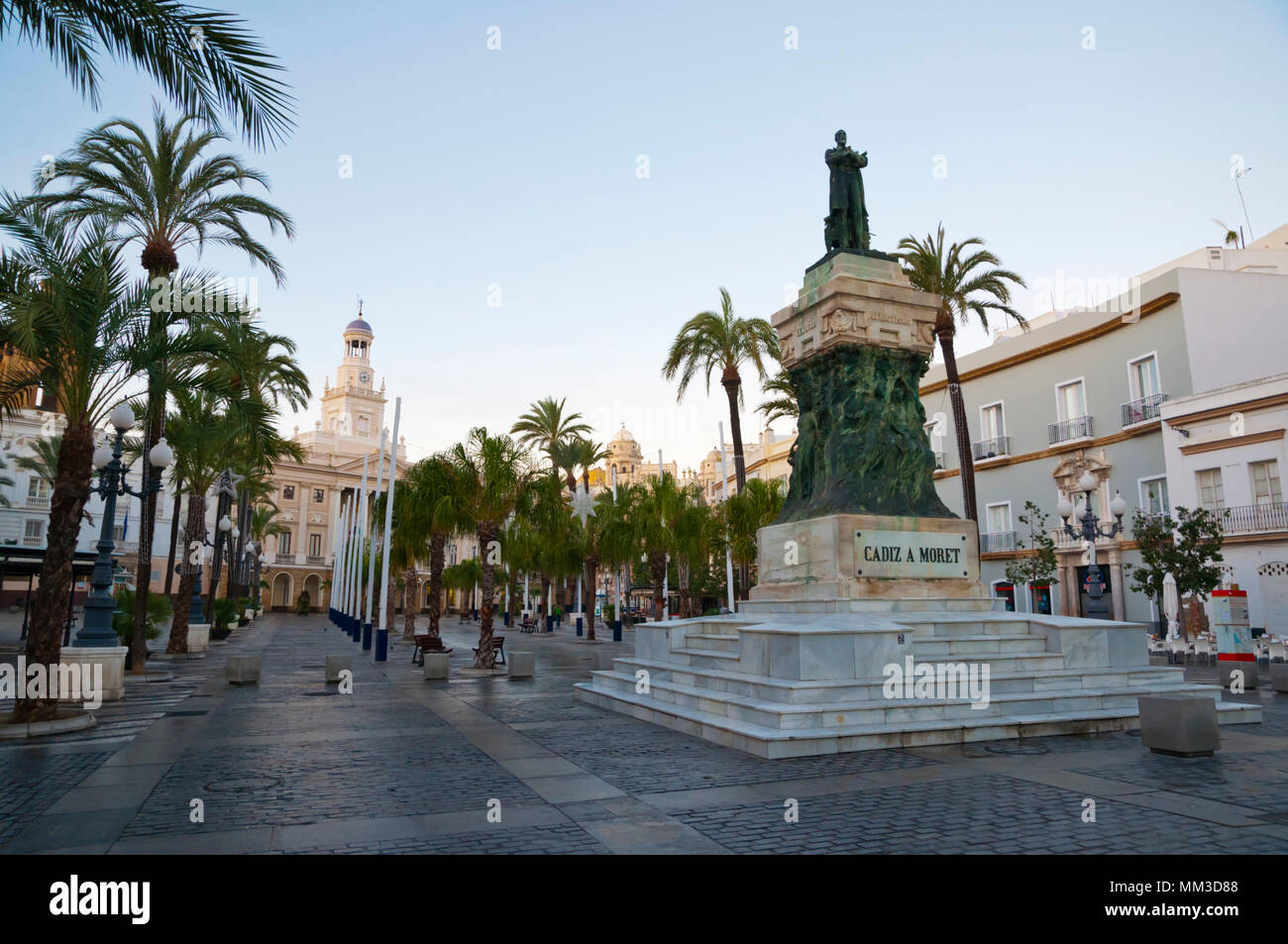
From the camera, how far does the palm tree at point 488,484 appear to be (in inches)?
776

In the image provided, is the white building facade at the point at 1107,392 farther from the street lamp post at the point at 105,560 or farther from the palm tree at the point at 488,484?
the street lamp post at the point at 105,560

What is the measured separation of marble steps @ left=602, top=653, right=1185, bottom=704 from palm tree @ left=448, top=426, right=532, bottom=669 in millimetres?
8487

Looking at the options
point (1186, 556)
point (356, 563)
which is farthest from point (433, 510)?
point (356, 563)

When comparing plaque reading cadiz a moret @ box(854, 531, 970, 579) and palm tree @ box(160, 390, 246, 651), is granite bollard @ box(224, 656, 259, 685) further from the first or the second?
plaque reading cadiz a moret @ box(854, 531, 970, 579)

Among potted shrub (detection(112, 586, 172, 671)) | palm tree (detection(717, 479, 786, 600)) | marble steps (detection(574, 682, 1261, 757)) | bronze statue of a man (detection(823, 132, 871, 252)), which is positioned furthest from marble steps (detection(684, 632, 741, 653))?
potted shrub (detection(112, 586, 172, 671))

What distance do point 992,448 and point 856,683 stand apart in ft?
110

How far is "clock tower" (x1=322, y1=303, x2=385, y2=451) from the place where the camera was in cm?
11275

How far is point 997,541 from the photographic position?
3856cm

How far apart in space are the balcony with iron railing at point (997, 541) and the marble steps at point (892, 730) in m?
28.3

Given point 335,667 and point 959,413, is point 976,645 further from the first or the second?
point 959,413

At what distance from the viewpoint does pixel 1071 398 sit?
3559cm

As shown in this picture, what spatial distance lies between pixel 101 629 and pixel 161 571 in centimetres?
6686
